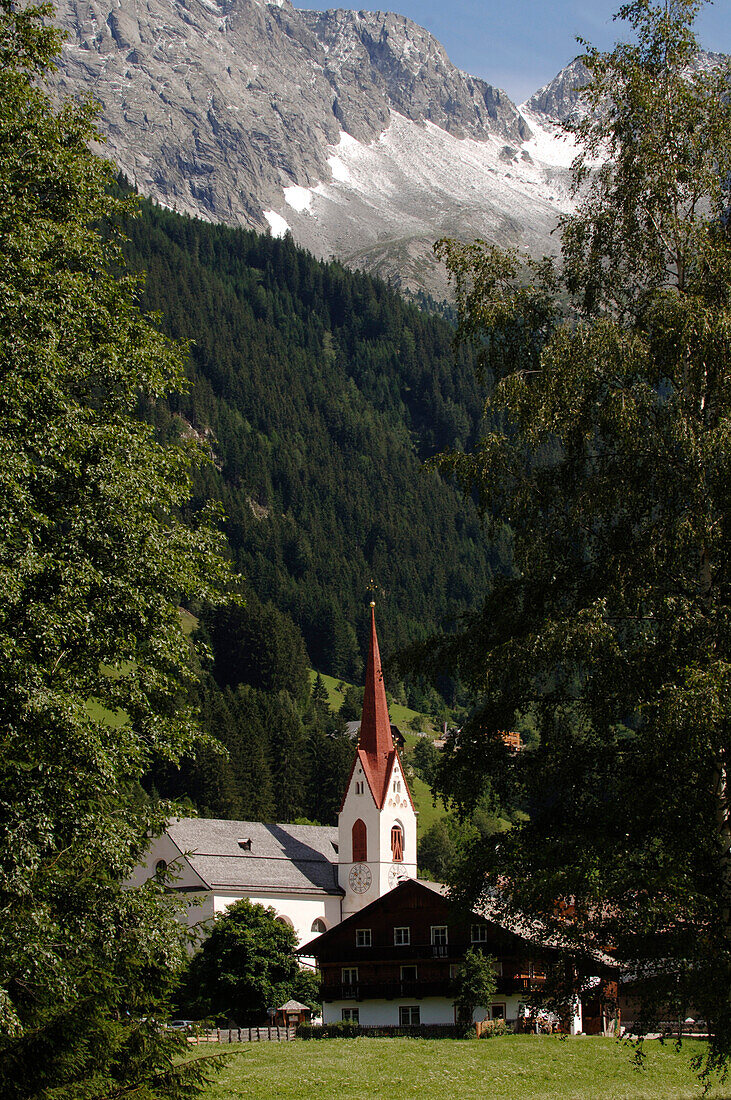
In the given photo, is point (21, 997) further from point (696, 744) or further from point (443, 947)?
point (443, 947)

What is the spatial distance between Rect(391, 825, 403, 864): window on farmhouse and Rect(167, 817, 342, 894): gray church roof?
4.46m

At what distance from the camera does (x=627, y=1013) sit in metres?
58.4

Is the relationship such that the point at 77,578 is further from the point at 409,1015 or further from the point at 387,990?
the point at 409,1015

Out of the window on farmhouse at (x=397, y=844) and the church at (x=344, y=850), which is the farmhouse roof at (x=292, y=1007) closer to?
the church at (x=344, y=850)

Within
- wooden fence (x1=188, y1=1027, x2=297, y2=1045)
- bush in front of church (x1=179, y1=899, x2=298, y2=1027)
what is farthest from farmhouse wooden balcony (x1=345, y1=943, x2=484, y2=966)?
wooden fence (x1=188, y1=1027, x2=297, y2=1045)

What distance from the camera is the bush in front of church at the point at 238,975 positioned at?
55.1 m

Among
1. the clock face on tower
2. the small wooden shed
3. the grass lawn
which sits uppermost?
the clock face on tower

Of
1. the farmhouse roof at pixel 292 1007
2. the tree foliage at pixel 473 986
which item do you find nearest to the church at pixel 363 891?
the tree foliage at pixel 473 986

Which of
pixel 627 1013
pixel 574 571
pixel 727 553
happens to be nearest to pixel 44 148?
pixel 574 571

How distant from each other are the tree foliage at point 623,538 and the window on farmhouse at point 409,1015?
39.8 metres

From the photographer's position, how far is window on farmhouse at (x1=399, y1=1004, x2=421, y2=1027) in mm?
55184

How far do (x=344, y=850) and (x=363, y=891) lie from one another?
333 cm

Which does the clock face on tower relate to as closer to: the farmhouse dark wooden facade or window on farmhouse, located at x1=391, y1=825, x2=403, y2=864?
window on farmhouse, located at x1=391, y1=825, x2=403, y2=864

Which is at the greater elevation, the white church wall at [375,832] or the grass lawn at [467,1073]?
the white church wall at [375,832]
